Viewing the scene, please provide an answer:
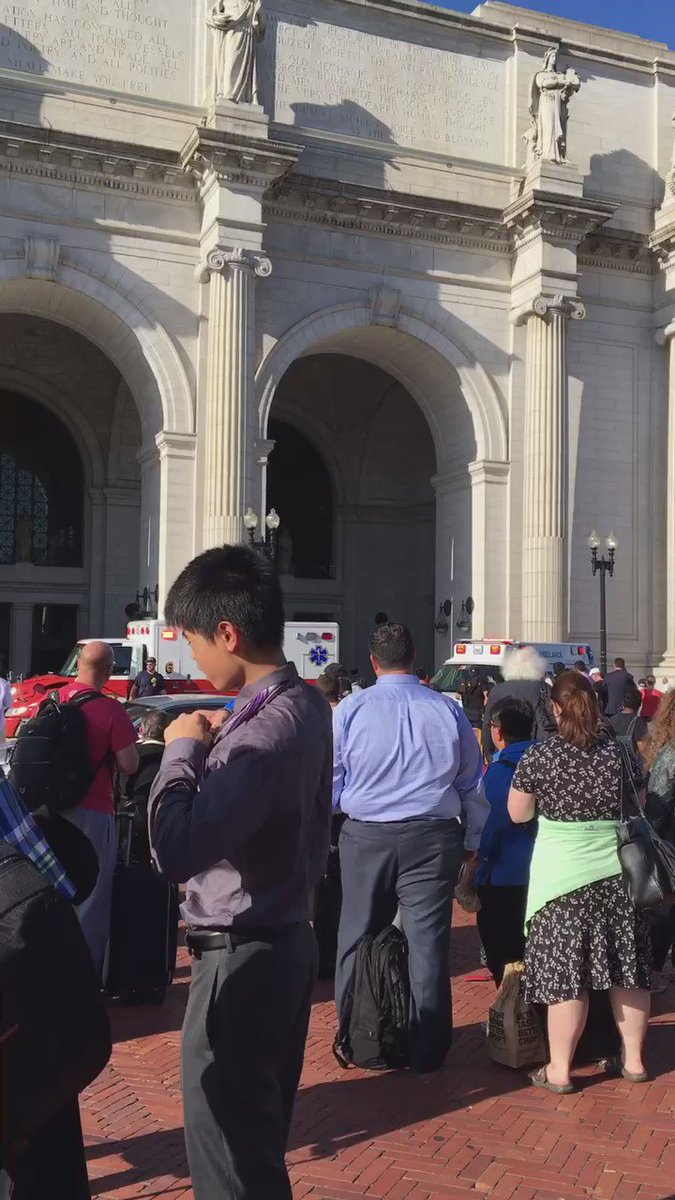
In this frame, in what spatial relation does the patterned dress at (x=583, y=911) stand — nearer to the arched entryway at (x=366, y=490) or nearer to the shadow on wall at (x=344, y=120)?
the shadow on wall at (x=344, y=120)

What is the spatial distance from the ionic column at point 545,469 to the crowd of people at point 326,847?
54.9 feet

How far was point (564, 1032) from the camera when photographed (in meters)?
5.42

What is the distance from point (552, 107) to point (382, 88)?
3.76m

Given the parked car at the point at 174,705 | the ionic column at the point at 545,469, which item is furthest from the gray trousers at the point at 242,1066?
the ionic column at the point at 545,469

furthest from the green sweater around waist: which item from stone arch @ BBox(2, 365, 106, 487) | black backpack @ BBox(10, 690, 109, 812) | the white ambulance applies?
stone arch @ BBox(2, 365, 106, 487)

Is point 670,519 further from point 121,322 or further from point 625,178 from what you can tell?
point 121,322

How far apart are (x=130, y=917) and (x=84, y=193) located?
1892cm

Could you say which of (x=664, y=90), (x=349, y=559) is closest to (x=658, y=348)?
(x=664, y=90)

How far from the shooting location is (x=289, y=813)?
2.93 m

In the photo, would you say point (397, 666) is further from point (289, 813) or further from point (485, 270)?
point (485, 270)

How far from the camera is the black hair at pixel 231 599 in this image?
9.95 ft

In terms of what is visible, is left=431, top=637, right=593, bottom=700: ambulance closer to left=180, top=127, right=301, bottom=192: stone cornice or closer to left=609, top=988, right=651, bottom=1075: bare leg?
left=180, top=127, right=301, bottom=192: stone cornice

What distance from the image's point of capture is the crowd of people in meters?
2.92

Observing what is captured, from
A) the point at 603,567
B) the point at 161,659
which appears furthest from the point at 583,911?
the point at 603,567
